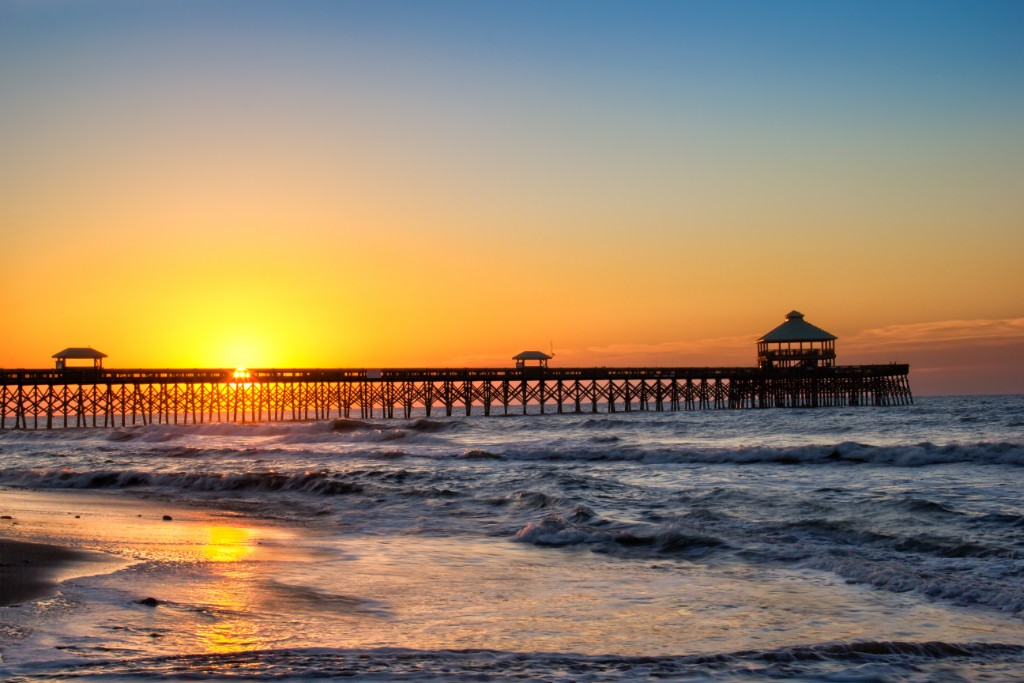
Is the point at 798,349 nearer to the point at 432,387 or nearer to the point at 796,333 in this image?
the point at 796,333

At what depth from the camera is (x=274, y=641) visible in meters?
6.79

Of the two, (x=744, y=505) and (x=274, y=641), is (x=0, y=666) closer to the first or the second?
(x=274, y=641)

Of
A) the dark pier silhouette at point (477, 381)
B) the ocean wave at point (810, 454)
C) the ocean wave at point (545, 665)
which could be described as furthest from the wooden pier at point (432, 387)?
the ocean wave at point (545, 665)

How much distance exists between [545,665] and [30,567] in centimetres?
618

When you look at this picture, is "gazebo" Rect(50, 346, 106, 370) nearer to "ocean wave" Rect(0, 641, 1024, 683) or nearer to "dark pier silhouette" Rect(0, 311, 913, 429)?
"dark pier silhouette" Rect(0, 311, 913, 429)

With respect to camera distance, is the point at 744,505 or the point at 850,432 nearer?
the point at 744,505

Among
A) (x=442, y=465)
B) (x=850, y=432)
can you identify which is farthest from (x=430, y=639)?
(x=850, y=432)

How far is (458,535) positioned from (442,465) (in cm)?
1201

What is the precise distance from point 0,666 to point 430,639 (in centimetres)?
279

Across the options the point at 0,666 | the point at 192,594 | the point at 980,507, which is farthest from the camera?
the point at 980,507

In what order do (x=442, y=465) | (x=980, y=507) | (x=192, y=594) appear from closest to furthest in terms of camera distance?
(x=192, y=594)
(x=980, y=507)
(x=442, y=465)

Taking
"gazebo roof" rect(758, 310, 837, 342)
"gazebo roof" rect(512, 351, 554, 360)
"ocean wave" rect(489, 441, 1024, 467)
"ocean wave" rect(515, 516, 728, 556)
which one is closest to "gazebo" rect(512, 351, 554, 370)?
"gazebo roof" rect(512, 351, 554, 360)

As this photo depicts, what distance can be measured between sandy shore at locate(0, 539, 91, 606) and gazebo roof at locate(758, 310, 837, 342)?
5962 cm

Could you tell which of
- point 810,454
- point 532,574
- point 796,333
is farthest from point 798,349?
point 532,574
